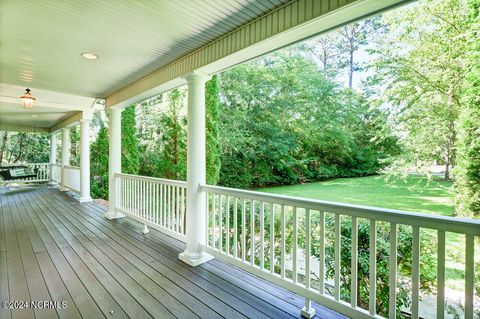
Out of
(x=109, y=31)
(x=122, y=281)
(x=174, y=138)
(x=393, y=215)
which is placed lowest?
(x=122, y=281)

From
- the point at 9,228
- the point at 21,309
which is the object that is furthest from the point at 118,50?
the point at 9,228

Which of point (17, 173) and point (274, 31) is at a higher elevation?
point (274, 31)

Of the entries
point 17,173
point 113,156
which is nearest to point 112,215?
point 113,156

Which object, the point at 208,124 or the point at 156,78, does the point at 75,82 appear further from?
the point at 208,124

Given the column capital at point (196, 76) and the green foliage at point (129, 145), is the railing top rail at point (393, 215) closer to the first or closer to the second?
the column capital at point (196, 76)

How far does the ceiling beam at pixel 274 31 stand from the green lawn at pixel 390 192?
4.17 meters

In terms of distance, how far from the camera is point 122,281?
2674 millimetres

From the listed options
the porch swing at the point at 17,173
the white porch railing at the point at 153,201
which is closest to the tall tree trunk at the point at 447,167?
the white porch railing at the point at 153,201

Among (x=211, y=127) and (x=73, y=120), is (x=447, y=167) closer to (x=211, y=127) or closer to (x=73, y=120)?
(x=211, y=127)

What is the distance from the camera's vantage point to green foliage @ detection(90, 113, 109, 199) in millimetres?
10367

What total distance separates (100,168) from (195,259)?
9.37m

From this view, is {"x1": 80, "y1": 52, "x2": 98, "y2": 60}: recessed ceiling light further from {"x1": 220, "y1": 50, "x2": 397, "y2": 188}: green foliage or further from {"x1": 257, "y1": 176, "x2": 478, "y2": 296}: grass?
{"x1": 220, "y1": 50, "x2": 397, "y2": 188}: green foliage

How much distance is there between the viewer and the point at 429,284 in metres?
2.92

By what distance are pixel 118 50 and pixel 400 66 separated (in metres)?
6.63
